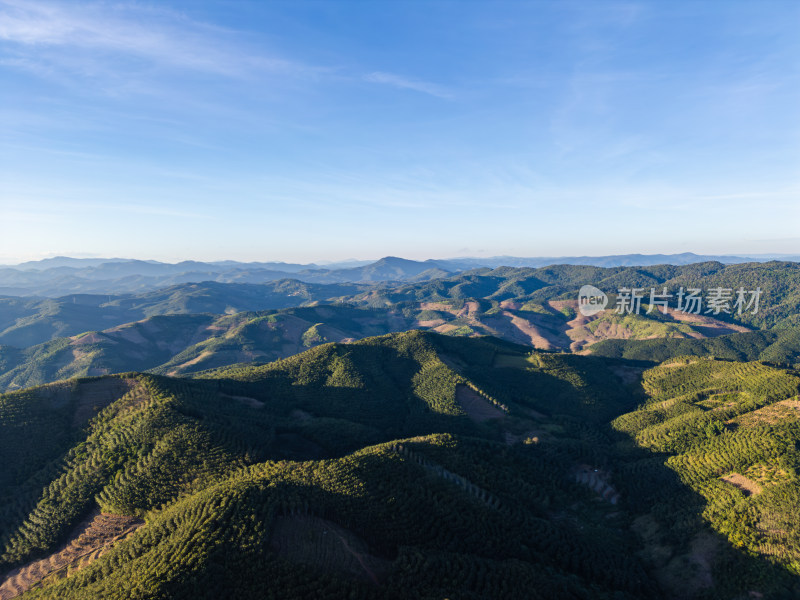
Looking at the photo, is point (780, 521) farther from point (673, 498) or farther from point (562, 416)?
point (562, 416)

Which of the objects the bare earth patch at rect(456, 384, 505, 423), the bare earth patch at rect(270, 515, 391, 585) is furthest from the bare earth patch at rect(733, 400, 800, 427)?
the bare earth patch at rect(270, 515, 391, 585)

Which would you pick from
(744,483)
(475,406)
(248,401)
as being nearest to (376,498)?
(248,401)

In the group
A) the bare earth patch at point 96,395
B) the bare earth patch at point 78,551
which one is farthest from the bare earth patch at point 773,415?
the bare earth patch at point 96,395

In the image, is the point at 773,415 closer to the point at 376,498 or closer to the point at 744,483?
the point at 744,483

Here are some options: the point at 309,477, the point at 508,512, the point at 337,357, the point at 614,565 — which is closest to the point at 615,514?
the point at 614,565

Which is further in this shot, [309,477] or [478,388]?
[478,388]

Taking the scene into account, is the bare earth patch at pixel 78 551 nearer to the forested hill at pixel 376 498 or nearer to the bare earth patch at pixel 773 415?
the forested hill at pixel 376 498

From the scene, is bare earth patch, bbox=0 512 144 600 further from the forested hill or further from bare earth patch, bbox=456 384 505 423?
bare earth patch, bbox=456 384 505 423
